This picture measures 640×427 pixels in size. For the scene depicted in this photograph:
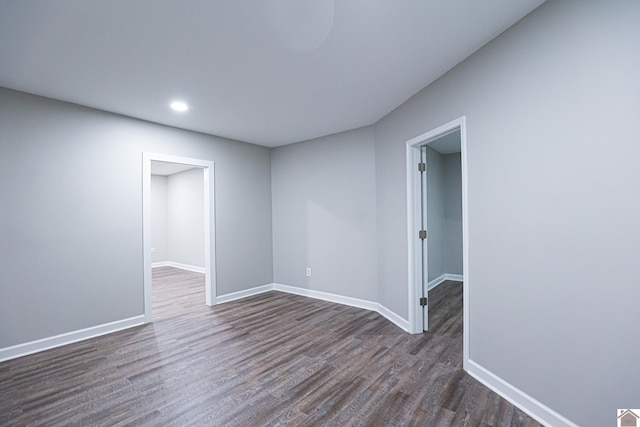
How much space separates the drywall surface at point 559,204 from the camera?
1.37m

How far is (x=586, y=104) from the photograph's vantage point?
1496 millimetres

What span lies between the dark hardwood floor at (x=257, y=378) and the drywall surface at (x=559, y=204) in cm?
44

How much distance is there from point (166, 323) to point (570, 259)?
3993 millimetres

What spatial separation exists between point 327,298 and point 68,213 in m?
3.38

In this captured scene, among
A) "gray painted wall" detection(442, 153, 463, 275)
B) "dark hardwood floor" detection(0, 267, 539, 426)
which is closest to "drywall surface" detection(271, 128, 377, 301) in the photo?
"dark hardwood floor" detection(0, 267, 539, 426)

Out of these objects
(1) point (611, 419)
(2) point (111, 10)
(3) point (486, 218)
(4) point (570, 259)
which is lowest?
(1) point (611, 419)

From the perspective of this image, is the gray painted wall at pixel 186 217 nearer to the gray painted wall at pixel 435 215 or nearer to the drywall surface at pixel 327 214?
the drywall surface at pixel 327 214

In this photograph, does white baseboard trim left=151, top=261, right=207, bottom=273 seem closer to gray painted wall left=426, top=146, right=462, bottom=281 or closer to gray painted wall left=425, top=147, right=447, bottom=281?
gray painted wall left=425, top=147, right=447, bottom=281

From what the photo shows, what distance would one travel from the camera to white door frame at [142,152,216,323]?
350cm

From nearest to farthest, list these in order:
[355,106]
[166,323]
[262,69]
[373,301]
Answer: [262,69]
[355,106]
[166,323]
[373,301]

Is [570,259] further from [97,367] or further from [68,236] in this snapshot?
[68,236]

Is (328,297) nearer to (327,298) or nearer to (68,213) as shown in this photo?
(327,298)

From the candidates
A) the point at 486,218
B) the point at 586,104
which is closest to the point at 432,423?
the point at 486,218

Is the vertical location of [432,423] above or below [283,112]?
below
